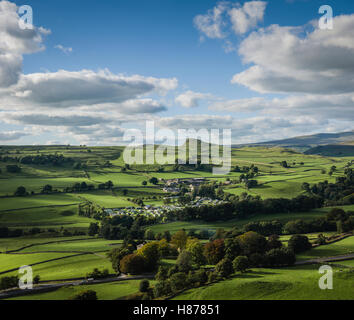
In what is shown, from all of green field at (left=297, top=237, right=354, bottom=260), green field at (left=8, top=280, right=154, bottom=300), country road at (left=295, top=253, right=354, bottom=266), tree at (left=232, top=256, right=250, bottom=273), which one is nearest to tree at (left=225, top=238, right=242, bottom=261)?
tree at (left=232, top=256, right=250, bottom=273)

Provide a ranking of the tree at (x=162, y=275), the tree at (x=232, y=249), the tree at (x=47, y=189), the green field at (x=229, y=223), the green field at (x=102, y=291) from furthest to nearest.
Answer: the tree at (x=47, y=189)
the green field at (x=229, y=223)
the tree at (x=232, y=249)
the tree at (x=162, y=275)
the green field at (x=102, y=291)

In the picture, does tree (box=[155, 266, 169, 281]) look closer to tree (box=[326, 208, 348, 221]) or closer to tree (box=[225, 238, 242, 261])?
tree (box=[225, 238, 242, 261])

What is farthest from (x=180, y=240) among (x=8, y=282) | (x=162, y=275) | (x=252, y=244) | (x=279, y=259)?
(x=8, y=282)

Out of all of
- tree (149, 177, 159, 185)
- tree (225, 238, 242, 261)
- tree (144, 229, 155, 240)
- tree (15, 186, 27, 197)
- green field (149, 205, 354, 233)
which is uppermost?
tree (149, 177, 159, 185)

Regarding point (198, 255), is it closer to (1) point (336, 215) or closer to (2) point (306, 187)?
(1) point (336, 215)

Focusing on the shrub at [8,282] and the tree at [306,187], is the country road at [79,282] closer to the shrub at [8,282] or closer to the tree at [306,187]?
the shrub at [8,282]

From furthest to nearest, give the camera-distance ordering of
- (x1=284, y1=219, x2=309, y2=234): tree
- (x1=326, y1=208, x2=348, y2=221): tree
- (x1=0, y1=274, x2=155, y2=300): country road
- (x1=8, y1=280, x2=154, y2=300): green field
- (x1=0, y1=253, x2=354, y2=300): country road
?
1. (x1=326, y1=208, x2=348, y2=221): tree
2. (x1=284, y1=219, x2=309, y2=234): tree
3. (x1=0, y1=253, x2=354, y2=300): country road
4. (x1=0, y1=274, x2=155, y2=300): country road
5. (x1=8, y1=280, x2=154, y2=300): green field

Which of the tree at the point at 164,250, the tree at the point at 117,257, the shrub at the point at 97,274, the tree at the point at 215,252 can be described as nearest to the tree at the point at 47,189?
the tree at the point at 117,257
